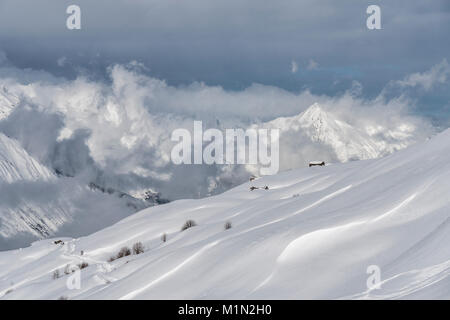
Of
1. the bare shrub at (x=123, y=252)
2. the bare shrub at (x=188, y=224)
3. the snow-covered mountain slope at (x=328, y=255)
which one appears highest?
the bare shrub at (x=188, y=224)

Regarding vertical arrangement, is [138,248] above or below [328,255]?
above

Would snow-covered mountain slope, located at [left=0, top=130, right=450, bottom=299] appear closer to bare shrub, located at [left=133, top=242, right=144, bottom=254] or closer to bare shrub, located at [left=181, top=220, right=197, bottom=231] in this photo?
bare shrub, located at [left=133, top=242, right=144, bottom=254]

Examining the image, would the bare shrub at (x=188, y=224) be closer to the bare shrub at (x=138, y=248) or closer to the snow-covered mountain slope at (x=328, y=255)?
the bare shrub at (x=138, y=248)

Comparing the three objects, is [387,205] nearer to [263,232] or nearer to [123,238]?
[263,232]

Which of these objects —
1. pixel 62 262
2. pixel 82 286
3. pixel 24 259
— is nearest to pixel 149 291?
pixel 82 286

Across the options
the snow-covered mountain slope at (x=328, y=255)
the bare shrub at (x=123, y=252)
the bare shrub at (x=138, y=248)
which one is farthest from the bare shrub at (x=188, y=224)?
the snow-covered mountain slope at (x=328, y=255)

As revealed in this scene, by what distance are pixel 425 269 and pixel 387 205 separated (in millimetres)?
5198

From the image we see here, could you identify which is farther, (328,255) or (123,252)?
(123,252)

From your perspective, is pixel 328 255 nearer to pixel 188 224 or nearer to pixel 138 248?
pixel 138 248

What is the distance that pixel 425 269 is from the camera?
37.3 feet

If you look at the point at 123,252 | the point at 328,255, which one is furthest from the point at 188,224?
the point at 328,255

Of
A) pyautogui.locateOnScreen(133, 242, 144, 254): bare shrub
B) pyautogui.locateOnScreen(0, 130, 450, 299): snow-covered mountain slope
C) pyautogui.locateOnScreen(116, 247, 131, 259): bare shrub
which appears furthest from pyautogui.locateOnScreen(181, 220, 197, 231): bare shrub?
pyautogui.locateOnScreen(0, 130, 450, 299): snow-covered mountain slope

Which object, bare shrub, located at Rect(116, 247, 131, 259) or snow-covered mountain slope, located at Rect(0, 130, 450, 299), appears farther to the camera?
bare shrub, located at Rect(116, 247, 131, 259)

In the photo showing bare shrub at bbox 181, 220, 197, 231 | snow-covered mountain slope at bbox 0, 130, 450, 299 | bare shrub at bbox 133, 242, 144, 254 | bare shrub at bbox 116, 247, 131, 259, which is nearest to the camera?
snow-covered mountain slope at bbox 0, 130, 450, 299
